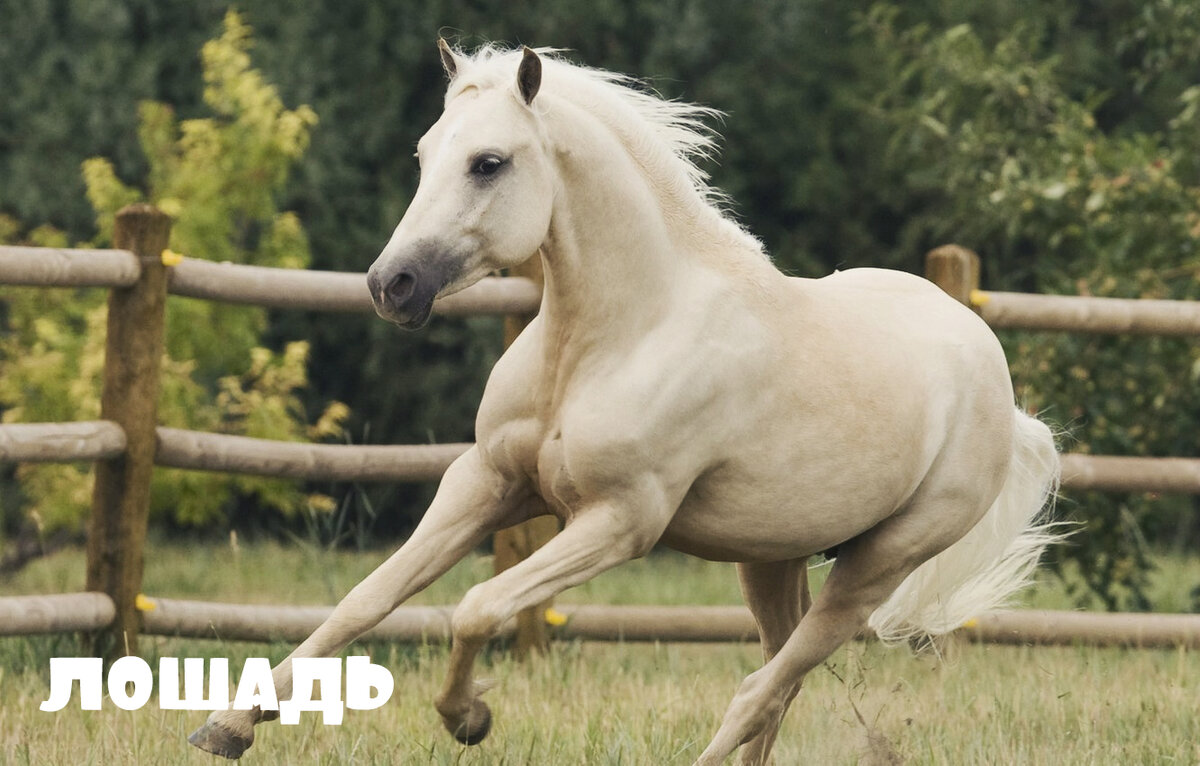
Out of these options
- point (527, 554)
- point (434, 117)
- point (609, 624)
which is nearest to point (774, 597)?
point (527, 554)

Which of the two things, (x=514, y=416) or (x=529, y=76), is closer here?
(x=529, y=76)

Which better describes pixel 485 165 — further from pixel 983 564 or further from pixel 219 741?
pixel 983 564

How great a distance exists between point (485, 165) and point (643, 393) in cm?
55

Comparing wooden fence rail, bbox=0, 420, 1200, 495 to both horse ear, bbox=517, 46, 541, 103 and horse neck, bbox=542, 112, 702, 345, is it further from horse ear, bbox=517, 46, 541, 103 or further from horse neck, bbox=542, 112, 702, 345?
horse ear, bbox=517, 46, 541, 103

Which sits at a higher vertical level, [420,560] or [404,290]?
[404,290]

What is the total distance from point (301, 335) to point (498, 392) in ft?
27.6

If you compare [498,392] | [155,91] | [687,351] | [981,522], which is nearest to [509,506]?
[498,392]

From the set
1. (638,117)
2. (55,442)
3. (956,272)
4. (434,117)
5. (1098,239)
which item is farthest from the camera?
(434,117)

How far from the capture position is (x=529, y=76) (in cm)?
322

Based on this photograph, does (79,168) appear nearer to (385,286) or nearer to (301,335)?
(301,335)

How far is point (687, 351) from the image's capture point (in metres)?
3.37

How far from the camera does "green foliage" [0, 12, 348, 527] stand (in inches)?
345

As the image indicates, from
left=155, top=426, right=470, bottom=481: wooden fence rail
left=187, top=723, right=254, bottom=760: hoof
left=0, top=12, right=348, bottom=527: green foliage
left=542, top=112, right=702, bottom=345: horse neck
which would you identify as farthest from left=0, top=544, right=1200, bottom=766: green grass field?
left=0, top=12, right=348, bottom=527: green foliage

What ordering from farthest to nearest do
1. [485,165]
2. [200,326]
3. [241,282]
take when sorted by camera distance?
[200,326] < [241,282] < [485,165]
